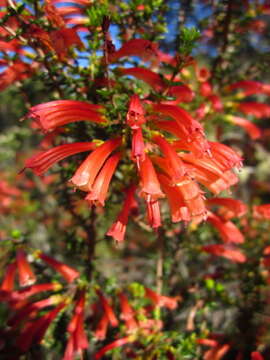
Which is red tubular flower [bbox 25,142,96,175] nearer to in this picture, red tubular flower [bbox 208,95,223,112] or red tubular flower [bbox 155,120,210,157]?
red tubular flower [bbox 155,120,210,157]

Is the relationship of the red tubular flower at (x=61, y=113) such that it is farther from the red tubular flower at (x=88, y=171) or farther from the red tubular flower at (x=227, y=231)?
the red tubular flower at (x=227, y=231)

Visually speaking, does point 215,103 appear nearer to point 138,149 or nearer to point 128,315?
point 138,149

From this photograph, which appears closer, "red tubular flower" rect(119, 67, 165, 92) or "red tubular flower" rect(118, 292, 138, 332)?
"red tubular flower" rect(119, 67, 165, 92)

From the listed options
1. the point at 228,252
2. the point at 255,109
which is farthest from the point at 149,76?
the point at 255,109

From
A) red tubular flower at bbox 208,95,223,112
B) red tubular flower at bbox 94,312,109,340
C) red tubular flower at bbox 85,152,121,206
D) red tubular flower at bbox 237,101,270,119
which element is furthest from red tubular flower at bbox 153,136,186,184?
red tubular flower at bbox 237,101,270,119

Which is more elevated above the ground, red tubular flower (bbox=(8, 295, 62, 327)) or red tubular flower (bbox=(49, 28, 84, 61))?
red tubular flower (bbox=(49, 28, 84, 61))

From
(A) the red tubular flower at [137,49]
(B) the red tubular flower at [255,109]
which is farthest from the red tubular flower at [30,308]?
(B) the red tubular flower at [255,109]
